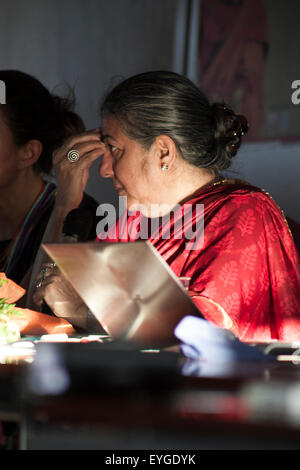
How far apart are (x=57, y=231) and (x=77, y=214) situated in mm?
102

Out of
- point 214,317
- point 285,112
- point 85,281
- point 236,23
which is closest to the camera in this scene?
point 85,281

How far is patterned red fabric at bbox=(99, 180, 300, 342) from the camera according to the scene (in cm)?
170

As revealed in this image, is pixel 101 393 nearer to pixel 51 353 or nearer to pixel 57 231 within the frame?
pixel 51 353

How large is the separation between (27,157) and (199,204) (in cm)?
114

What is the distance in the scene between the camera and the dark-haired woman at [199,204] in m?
1.75

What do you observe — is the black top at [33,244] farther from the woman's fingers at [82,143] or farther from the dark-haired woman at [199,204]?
the dark-haired woman at [199,204]

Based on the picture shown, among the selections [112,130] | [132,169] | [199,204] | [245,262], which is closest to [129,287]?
[245,262]

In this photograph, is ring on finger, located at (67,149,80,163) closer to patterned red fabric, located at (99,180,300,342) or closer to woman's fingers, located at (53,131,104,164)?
woman's fingers, located at (53,131,104,164)

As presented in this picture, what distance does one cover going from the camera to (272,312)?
183 centimetres

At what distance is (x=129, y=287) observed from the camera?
1204 millimetres

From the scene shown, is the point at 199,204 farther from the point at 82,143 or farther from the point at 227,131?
the point at 82,143

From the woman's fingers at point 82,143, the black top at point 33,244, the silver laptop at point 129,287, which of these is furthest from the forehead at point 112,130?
the silver laptop at point 129,287

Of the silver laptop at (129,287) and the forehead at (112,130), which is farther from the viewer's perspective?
the forehead at (112,130)
